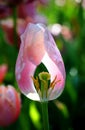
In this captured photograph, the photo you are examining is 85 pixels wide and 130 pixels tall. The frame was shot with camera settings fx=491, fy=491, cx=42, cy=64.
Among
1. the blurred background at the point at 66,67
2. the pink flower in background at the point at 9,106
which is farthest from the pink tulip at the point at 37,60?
the blurred background at the point at 66,67

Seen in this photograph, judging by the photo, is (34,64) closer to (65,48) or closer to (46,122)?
(46,122)

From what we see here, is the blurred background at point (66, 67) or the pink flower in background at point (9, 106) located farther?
the blurred background at point (66, 67)

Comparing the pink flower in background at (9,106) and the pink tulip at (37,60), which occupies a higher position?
the pink tulip at (37,60)

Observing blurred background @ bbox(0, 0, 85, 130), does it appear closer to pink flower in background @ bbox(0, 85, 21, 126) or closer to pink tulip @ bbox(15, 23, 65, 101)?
pink flower in background @ bbox(0, 85, 21, 126)

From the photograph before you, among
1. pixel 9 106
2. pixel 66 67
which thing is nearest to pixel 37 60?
pixel 9 106

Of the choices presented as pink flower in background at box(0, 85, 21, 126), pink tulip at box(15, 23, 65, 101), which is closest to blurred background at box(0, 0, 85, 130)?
pink flower in background at box(0, 85, 21, 126)

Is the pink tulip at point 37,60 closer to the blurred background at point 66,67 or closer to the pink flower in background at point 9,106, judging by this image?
the pink flower in background at point 9,106
